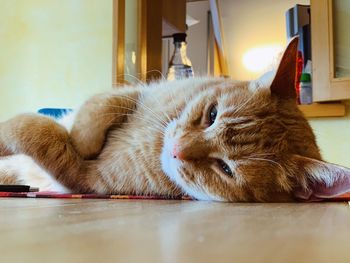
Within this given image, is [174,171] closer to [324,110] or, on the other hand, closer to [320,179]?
[320,179]

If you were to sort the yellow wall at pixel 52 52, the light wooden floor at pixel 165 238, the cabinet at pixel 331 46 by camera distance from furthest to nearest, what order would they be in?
the yellow wall at pixel 52 52
the cabinet at pixel 331 46
the light wooden floor at pixel 165 238

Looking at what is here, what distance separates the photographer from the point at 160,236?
14.3 inches

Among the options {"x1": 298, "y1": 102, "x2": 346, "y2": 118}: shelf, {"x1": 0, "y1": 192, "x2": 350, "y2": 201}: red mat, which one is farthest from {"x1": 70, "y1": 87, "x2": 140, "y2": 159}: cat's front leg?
{"x1": 298, "y1": 102, "x2": 346, "y2": 118}: shelf

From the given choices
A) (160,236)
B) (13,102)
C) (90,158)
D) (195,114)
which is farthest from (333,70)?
(13,102)

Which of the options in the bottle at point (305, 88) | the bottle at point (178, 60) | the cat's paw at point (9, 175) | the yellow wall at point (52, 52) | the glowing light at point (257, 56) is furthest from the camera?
the glowing light at point (257, 56)

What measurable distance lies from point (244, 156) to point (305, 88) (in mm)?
1003

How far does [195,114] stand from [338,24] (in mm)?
981

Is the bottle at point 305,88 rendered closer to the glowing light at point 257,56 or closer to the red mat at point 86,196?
the red mat at point 86,196

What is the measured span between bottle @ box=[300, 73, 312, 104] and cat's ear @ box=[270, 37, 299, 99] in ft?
2.56

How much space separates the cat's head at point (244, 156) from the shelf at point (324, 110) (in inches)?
30.8

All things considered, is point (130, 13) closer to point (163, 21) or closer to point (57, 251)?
point (163, 21)

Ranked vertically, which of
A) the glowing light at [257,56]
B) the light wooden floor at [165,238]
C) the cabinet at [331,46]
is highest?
the glowing light at [257,56]

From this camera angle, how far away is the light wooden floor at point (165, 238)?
11.0 inches

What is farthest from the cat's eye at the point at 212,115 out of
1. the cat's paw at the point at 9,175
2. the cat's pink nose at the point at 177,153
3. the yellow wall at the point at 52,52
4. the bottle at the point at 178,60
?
the bottle at the point at 178,60
